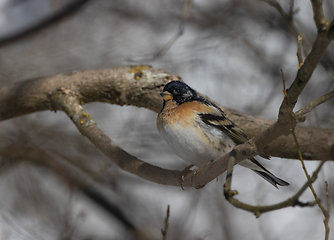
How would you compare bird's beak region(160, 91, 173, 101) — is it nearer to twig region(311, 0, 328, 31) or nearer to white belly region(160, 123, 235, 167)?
white belly region(160, 123, 235, 167)

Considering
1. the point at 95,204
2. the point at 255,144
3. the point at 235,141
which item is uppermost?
the point at 255,144

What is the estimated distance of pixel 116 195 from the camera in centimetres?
681

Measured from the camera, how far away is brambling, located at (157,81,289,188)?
3357mm

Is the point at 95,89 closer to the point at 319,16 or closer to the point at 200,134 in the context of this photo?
the point at 200,134

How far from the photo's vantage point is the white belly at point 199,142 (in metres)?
3.35

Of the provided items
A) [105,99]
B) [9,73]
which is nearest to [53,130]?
[9,73]

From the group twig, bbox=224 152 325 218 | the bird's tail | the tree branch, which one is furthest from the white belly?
twig, bbox=224 152 325 218

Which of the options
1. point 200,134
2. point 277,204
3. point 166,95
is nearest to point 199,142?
point 200,134

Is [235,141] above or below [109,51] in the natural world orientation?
below

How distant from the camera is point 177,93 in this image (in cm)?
396

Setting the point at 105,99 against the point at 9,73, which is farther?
the point at 9,73

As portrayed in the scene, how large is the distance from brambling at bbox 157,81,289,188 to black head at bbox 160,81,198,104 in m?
0.24

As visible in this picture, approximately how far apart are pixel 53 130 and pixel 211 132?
414cm

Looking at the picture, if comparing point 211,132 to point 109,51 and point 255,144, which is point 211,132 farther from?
point 109,51
